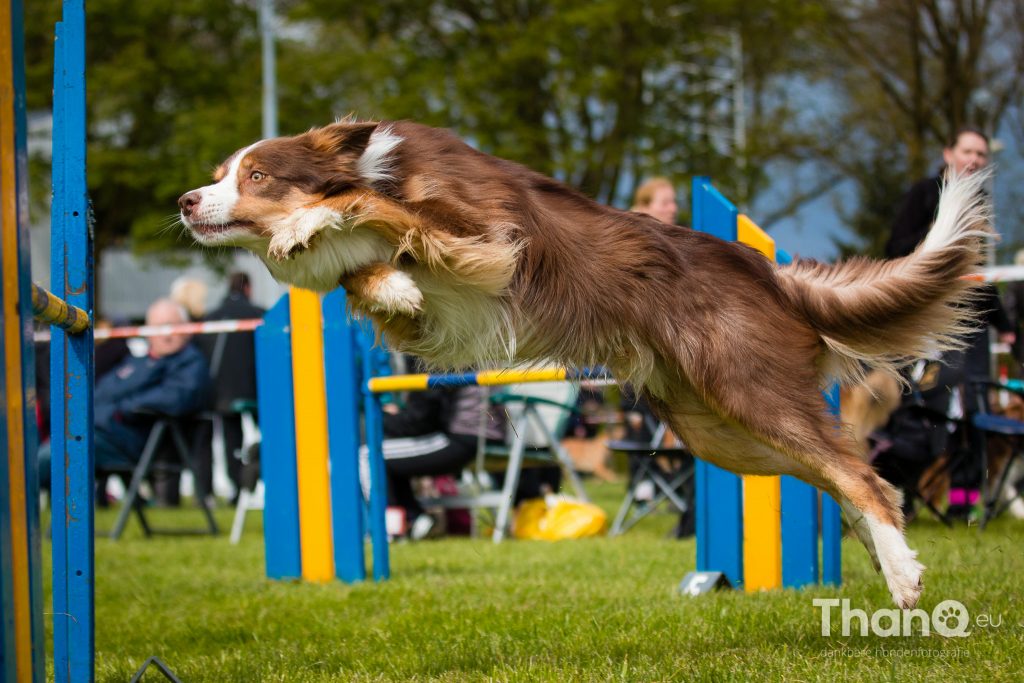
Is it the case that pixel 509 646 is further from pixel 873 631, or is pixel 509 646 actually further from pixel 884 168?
pixel 884 168

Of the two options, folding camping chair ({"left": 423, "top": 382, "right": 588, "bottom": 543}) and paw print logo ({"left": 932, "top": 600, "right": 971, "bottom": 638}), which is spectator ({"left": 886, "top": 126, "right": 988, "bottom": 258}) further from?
paw print logo ({"left": 932, "top": 600, "right": 971, "bottom": 638})

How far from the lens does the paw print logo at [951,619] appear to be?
4.21 meters

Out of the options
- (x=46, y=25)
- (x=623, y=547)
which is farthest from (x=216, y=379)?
(x=46, y=25)

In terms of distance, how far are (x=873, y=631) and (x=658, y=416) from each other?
111 cm

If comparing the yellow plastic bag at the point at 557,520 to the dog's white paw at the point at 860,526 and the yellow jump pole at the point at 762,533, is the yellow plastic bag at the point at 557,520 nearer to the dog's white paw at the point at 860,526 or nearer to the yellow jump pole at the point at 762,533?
the yellow jump pole at the point at 762,533

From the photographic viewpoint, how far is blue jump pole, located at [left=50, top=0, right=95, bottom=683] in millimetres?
3352

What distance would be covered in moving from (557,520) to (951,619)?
4766 millimetres

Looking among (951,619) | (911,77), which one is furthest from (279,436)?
(911,77)

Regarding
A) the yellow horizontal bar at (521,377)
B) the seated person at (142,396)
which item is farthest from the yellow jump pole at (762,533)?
the seated person at (142,396)

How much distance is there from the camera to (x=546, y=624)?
15.5ft

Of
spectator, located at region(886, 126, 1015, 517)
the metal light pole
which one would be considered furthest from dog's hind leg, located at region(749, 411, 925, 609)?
the metal light pole

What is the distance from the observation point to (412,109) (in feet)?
62.7
